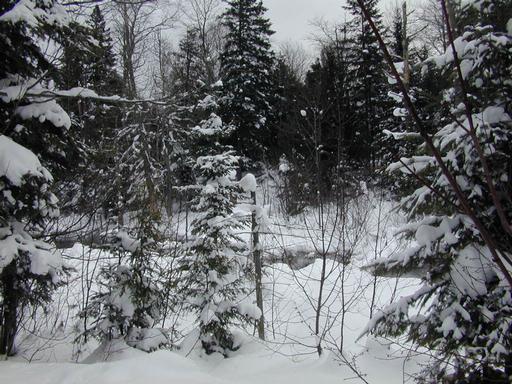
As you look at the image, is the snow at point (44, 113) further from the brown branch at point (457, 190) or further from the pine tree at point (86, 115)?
the brown branch at point (457, 190)

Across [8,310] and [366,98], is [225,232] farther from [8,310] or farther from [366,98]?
[366,98]

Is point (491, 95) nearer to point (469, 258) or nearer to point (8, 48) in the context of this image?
point (469, 258)

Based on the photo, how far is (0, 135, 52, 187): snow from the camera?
12.1 ft

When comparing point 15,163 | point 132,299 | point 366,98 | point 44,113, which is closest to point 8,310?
point 132,299

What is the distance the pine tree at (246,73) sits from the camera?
1977 cm

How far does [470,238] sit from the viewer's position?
319 centimetres

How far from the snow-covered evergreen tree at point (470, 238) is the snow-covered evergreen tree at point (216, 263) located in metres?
3.08

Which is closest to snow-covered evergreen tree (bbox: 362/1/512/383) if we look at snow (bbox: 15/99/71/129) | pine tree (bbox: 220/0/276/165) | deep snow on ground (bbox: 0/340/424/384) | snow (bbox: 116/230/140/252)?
deep snow on ground (bbox: 0/340/424/384)

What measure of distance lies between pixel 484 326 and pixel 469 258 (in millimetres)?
552

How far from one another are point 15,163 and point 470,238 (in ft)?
14.2

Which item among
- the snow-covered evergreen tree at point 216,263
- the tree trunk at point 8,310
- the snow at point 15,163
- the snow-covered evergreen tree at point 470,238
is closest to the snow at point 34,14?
the snow at point 15,163

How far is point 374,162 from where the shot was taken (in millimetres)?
20766

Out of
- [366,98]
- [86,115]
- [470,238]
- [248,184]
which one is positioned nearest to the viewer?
[470,238]

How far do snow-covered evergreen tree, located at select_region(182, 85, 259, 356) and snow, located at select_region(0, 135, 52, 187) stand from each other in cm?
302
